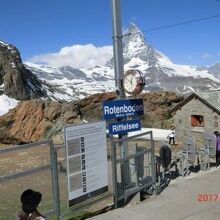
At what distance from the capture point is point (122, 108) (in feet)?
39.2

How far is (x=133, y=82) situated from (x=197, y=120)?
2113 centimetres

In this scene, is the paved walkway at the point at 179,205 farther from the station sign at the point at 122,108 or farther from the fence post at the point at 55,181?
the station sign at the point at 122,108

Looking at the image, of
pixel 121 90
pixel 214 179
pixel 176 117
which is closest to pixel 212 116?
pixel 176 117

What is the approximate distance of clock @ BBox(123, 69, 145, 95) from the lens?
12016 mm

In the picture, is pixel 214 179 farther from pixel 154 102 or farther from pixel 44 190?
pixel 154 102

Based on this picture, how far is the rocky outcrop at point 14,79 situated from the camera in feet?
264

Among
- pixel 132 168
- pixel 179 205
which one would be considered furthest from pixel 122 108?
pixel 179 205

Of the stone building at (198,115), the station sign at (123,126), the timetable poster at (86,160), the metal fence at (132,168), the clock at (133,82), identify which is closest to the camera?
the timetable poster at (86,160)

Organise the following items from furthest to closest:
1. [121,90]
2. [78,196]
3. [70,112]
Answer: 1. [70,112]
2. [121,90]
3. [78,196]

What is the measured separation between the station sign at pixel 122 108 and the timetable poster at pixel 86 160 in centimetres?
112

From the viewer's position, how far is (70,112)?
160ft

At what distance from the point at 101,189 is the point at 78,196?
33.1 inches

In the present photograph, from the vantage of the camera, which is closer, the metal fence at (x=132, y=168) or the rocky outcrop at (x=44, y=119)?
the metal fence at (x=132, y=168)
